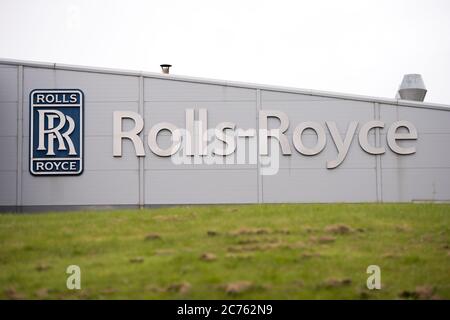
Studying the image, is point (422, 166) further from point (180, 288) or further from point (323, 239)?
point (180, 288)

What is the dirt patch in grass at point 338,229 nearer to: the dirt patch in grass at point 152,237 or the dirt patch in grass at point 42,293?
the dirt patch in grass at point 152,237

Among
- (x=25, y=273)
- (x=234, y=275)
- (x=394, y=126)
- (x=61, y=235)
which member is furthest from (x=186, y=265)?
(x=394, y=126)

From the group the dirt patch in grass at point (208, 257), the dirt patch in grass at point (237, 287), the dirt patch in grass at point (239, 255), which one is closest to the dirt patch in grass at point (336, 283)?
the dirt patch in grass at point (237, 287)

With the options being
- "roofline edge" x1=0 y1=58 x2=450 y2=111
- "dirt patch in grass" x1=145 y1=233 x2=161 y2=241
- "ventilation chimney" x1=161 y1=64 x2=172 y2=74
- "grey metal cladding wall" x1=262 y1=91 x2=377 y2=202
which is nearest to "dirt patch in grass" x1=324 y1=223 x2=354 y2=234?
"dirt patch in grass" x1=145 y1=233 x2=161 y2=241

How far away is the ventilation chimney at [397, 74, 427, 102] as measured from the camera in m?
31.2

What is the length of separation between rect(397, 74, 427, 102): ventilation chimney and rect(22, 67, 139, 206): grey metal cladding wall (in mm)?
11763

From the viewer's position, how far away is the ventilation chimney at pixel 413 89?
31156 mm

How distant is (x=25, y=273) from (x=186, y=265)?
4010mm

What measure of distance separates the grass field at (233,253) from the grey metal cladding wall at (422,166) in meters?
3.27

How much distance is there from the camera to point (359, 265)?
17969mm

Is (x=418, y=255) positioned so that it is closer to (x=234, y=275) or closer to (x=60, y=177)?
(x=234, y=275)

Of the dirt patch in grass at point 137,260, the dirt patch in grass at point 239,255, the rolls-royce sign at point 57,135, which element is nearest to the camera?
the dirt patch in grass at point 137,260

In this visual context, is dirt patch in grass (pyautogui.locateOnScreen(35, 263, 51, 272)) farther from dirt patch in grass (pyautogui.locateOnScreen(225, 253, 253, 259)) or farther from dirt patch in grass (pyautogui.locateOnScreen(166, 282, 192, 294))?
dirt patch in grass (pyautogui.locateOnScreen(225, 253, 253, 259))
